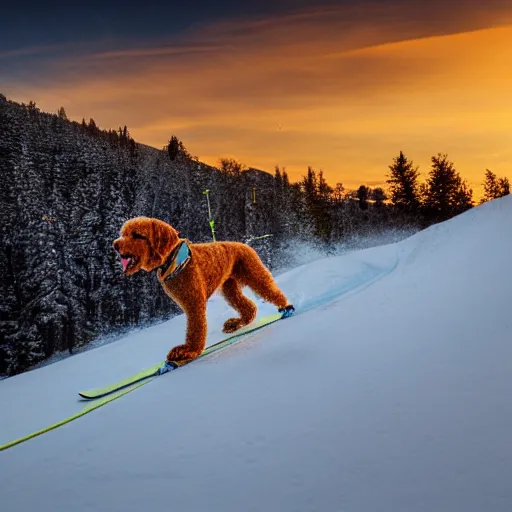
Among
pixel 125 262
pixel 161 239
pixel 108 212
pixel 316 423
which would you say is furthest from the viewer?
pixel 108 212

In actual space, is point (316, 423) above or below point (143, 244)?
below

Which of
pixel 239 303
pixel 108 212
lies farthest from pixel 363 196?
pixel 239 303

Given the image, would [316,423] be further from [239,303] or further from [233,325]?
[239,303]

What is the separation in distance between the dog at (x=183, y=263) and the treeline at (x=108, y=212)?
14.3m

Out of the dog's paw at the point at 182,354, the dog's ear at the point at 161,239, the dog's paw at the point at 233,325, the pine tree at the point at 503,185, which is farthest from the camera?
the pine tree at the point at 503,185

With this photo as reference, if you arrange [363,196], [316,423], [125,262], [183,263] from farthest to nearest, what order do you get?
[363,196]
[183,263]
[125,262]
[316,423]

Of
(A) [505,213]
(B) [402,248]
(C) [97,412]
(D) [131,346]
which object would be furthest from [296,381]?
(B) [402,248]

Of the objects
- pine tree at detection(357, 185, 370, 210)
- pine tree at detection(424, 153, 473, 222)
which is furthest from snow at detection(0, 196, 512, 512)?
pine tree at detection(357, 185, 370, 210)

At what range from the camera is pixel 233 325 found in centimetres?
534

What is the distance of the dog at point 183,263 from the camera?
393 centimetres

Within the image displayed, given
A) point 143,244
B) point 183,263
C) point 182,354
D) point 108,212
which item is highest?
point 108,212

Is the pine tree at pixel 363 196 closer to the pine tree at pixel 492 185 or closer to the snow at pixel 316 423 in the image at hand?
the pine tree at pixel 492 185

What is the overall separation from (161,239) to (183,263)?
317 millimetres

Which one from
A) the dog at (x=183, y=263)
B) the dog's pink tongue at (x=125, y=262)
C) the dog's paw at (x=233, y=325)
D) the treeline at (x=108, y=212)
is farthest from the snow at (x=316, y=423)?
the treeline at (x=108, y=212)
